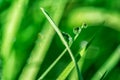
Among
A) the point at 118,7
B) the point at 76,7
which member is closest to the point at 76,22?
the point at 76,7

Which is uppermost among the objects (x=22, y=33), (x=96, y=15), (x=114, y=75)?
(x=22, y=33)


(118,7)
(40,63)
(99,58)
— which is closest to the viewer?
(40,63)

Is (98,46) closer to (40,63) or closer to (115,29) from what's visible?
(115,29)

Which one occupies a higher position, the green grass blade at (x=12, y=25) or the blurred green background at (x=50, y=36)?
the green grass blade at (x=12, y=25)

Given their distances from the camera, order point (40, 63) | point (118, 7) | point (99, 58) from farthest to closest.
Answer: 1. point (118, 7)
2. point (99, 58)
3. point (40, 63)

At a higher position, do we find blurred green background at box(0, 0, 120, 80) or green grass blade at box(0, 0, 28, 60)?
green grass blade at box(0, 0, 28, 60)

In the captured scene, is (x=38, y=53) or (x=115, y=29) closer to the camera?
(x=38, y=53)

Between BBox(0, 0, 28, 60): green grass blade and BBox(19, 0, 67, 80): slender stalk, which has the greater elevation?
BBox(0, 0, 28, 60): green grass blade

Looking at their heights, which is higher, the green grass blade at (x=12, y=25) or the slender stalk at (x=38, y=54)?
the green grass blade at (x=12, y=25)
